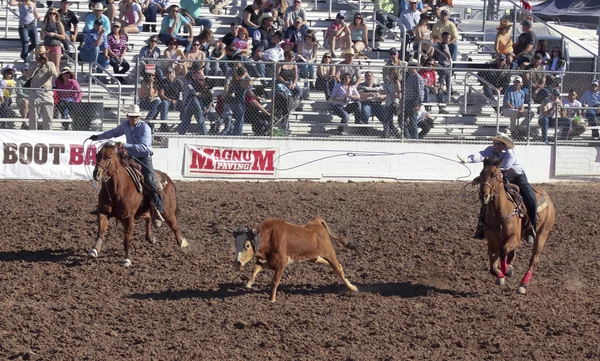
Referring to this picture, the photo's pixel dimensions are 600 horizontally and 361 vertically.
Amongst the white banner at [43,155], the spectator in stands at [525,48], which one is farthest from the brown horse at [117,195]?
the spectator in stands at [525,48]

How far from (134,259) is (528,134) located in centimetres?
1072

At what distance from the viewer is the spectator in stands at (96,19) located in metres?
22.8

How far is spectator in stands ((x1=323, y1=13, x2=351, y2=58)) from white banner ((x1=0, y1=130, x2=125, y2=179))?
7468 millimetres

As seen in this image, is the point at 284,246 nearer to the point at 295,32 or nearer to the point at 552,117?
the point at 552,117

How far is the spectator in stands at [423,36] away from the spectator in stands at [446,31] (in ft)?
0.70

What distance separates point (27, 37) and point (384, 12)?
9012mm

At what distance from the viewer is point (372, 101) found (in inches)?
818

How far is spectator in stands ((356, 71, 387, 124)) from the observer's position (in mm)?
20750

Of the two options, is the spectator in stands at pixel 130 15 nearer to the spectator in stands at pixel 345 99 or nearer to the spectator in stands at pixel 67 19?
the spectator in stands at pixel 67 19

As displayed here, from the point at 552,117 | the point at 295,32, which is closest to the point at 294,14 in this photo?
the point at 295,32

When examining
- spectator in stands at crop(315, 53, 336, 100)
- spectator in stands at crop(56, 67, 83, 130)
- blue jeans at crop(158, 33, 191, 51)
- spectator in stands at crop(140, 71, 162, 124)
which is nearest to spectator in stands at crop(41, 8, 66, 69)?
spectator in stands at crop(56, 67, 83, 130)

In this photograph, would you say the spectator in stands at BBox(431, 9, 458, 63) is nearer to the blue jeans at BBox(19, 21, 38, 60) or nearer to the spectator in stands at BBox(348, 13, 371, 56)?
the spectator in stands at BBox(348, 13, 371, 56)

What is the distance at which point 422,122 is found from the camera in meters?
21.2

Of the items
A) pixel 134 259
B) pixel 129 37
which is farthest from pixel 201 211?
pixel 129 37
